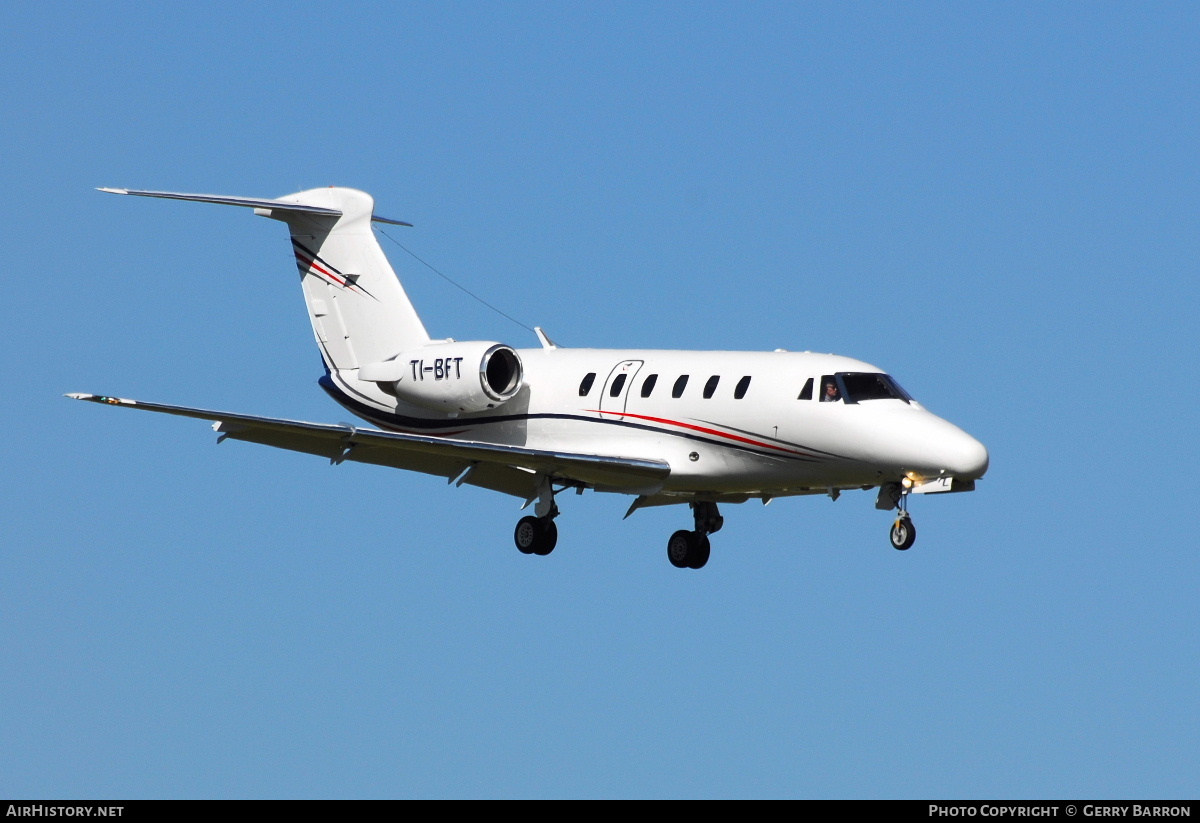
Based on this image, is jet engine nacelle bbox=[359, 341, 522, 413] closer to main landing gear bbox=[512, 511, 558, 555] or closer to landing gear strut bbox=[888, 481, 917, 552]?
main landing gear bbox=[512, 511, 558, 555]

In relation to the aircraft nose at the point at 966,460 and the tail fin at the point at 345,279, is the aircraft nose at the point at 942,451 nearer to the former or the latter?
the aircraft nose at the point at 966,460

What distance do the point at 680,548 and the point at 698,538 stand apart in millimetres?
364

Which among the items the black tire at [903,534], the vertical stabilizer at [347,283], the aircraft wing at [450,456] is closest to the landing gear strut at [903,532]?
the black tire at [903,534]

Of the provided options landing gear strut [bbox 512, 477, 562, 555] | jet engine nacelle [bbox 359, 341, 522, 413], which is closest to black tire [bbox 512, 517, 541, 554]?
landing gear strut [bbox 512, 477, 562, 555]

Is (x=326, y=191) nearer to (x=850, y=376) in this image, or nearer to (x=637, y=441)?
(x=637, y=441)

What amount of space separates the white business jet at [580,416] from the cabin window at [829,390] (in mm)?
22

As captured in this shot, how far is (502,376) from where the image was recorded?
33.1m

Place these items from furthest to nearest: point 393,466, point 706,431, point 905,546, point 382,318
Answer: point 382,318 → point 393,466 → point 706,431 → point 905,546

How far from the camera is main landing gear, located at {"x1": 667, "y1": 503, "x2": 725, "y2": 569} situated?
33031mm

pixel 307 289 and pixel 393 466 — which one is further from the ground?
pixel 307 289

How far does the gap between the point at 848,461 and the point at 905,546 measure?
1.66m

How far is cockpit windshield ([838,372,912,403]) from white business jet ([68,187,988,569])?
1.2 inches
